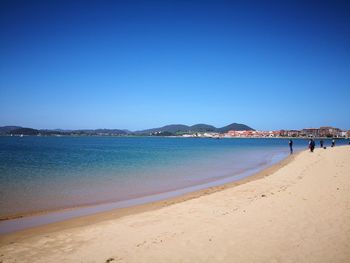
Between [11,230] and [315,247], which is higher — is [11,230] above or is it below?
below

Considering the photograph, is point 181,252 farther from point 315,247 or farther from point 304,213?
point 304,213

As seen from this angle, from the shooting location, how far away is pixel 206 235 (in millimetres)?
6430

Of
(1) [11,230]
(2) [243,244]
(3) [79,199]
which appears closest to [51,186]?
(3) [79,199]

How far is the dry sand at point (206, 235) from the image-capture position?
5406 mm

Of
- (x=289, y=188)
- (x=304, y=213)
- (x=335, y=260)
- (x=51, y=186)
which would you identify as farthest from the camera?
(x=51, y=186)

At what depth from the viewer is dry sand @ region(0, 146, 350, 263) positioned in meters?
5.41

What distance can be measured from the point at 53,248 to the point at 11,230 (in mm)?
2892

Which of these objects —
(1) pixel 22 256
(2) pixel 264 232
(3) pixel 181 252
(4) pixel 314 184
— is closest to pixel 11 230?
(1) pixel 22 256

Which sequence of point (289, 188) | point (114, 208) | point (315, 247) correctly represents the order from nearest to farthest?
1. point (315, 247)
2. point (114, 208)
3. point (289, 188)

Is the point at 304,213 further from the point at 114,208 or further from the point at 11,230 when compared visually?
the point at 11,230

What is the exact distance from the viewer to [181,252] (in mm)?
5562

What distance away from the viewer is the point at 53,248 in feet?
20.4

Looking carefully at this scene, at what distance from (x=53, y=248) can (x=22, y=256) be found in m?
0.64

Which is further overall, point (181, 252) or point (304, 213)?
point (304, 213)
